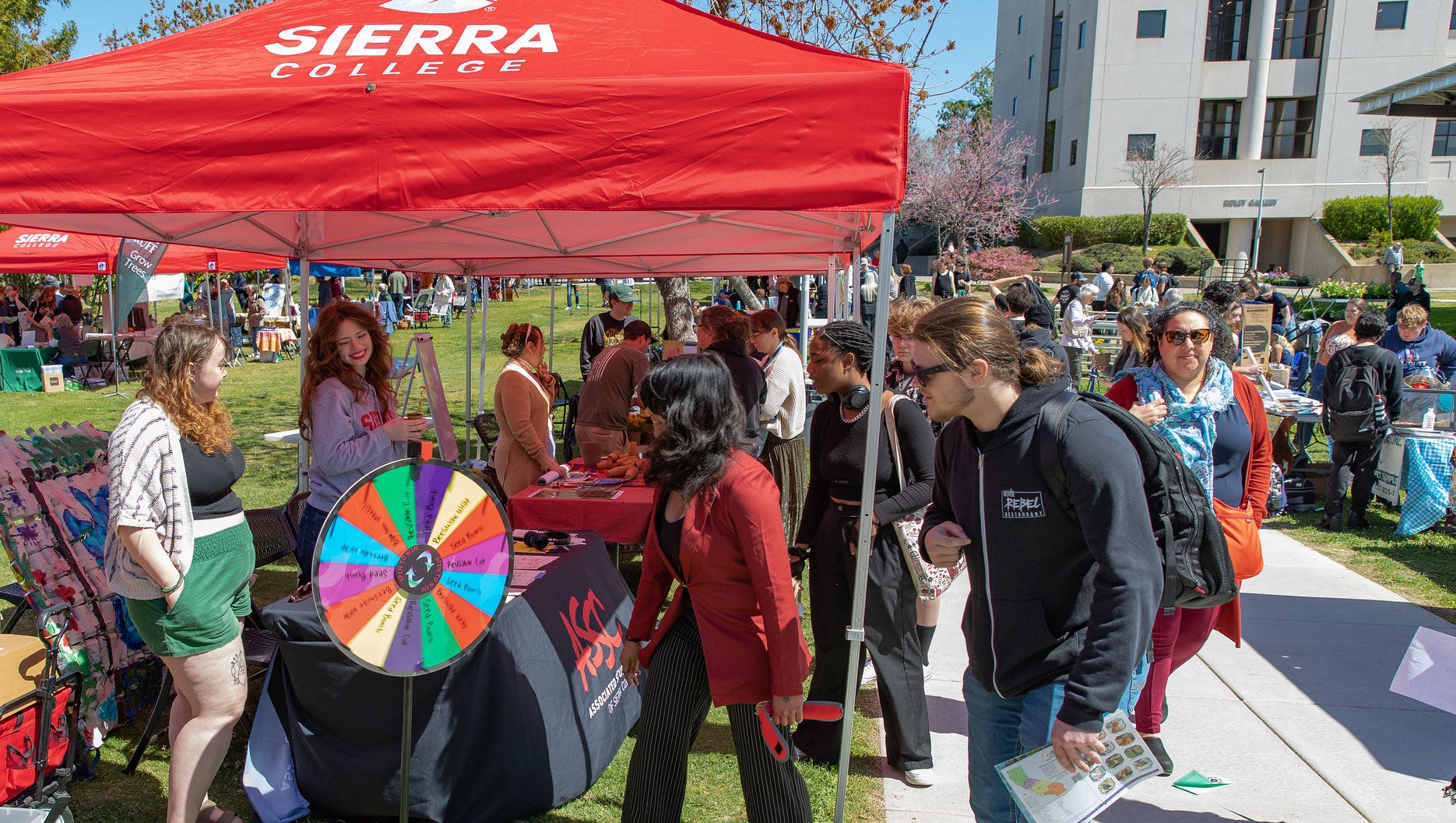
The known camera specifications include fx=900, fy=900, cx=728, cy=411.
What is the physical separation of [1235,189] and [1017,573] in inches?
1827

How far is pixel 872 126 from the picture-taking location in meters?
2.46

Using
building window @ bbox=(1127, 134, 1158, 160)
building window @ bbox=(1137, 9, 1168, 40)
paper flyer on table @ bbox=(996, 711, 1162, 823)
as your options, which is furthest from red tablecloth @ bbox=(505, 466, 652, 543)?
building window @ bbox=(1137, 9, 1168, 40)

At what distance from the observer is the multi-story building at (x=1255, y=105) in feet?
127

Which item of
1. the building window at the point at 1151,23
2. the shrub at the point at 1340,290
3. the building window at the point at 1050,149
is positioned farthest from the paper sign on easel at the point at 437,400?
the building window at the point at 1050,149

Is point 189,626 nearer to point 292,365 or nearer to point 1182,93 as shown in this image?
point 292,365

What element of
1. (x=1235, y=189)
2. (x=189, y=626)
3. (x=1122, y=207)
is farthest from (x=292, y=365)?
(x=1235, y=189)

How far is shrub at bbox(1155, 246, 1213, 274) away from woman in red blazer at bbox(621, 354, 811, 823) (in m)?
37.7

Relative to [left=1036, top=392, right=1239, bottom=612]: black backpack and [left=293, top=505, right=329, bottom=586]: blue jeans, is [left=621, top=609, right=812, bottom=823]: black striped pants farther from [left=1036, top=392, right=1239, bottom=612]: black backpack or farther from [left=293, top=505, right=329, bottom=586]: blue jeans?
[left=293, top=505, right=329, bottom=586]: blue jeans

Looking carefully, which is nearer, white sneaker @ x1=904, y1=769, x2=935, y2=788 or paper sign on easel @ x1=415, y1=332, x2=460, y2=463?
paper sign on easel @ x1=415, y1=332, x2=460, y2=463

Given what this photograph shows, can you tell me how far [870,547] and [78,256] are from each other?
12876 mm

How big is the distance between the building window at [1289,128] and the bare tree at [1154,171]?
4.31m

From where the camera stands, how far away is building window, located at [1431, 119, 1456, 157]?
131 ft

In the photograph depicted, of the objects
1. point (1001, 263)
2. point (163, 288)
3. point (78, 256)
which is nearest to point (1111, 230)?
point (1001, 263)

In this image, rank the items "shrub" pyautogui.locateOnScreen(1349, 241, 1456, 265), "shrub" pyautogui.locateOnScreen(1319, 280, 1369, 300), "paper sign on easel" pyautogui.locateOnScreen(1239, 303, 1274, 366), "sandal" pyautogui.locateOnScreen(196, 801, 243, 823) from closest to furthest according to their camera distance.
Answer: "sandal" pyautogui.locateOnScreen(196, 801, 243, 823) → "paper sign on easel" pyautogui.locateOnScreen(1239, 303, 1274, 366) → "shrub" pyautogui.locateOnScreen(1319, 280, 1369, 300) → "shrub" pyautogui.locateOnScreen(1349, 241, 1456, 265)
